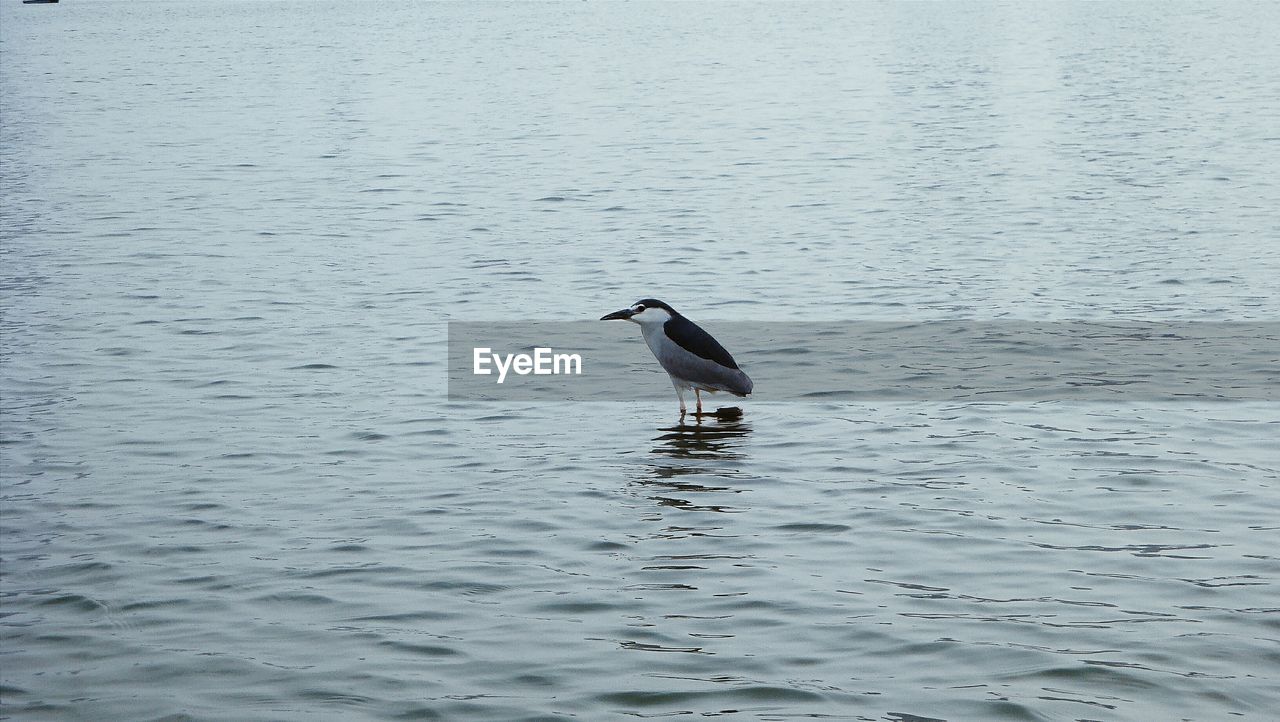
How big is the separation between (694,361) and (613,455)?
147 centimetres

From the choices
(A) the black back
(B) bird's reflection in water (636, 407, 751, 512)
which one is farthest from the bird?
(B) bird's reflection in water (636, 407, 751, 512)

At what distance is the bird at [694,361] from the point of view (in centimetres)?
1428

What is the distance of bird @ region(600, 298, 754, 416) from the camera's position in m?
14.3

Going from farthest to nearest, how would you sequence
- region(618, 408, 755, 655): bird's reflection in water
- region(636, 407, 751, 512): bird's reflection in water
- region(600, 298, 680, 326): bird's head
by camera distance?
region(600, 298, 680, 326): bird's head < region(636, 407, 751, 512): bird's reflection in water < region(618, 408, 755, 655): bird's reflection in water

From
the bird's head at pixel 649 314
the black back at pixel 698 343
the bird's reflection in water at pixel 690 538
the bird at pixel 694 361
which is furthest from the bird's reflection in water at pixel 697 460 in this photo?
the bird's head at pixel 649 314

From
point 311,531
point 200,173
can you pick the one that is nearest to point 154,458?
point 311,531

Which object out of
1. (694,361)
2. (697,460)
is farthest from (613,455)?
(694,361)

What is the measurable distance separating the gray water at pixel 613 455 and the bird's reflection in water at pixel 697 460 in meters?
0.07

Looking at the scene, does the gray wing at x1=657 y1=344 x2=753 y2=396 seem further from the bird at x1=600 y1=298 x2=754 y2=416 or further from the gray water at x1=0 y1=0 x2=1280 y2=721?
the gray water at x1=0 y1=0 x2=1280 y2=721

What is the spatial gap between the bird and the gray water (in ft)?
1.24

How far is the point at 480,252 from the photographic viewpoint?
24.8 m

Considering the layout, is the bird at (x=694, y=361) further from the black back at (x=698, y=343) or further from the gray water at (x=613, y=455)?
the gray water at (x=613, y=455)

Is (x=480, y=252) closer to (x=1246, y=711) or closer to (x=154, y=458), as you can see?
(x=154, y=458)

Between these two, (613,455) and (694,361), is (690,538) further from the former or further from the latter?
(694,361)
